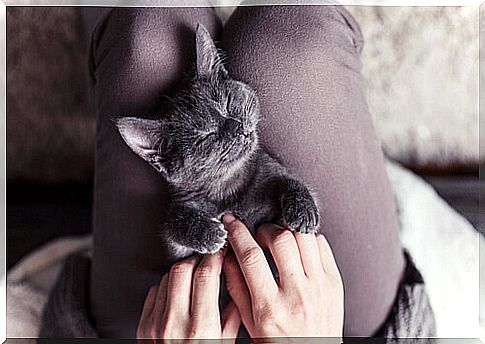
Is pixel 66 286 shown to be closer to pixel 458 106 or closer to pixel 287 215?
pixel 287 215

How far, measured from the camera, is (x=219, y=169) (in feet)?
2.08

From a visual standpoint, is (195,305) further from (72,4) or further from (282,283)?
(72,4)

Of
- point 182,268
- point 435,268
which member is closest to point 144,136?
point 182,268

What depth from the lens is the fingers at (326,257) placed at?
0.67 meters

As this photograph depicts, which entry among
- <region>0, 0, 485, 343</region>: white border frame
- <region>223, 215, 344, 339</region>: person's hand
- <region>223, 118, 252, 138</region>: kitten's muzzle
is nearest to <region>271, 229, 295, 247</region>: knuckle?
<region>223, 215, 344, 339</region>: person's hand

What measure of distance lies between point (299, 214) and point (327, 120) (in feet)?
0.37

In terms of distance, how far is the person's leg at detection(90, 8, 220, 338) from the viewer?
645 mm

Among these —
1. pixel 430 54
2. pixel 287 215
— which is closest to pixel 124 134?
pixel 287 215

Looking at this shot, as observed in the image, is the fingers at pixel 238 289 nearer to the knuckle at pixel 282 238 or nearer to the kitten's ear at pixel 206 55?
the knuckle at pixel 282 238

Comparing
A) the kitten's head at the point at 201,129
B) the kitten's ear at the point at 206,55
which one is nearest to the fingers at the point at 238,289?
the kitten's head at the point at 201,129

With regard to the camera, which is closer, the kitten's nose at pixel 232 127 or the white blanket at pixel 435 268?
the kitten's nose at pixel 232 127

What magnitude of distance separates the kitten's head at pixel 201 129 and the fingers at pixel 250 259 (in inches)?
2.3

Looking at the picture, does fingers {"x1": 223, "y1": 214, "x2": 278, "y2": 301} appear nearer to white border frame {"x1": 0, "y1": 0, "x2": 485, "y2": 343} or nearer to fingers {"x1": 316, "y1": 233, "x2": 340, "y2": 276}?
fingers {"x1": 316, "y1": 233, "x2": 340, "y2": 276}

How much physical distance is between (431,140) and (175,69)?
0.33m
